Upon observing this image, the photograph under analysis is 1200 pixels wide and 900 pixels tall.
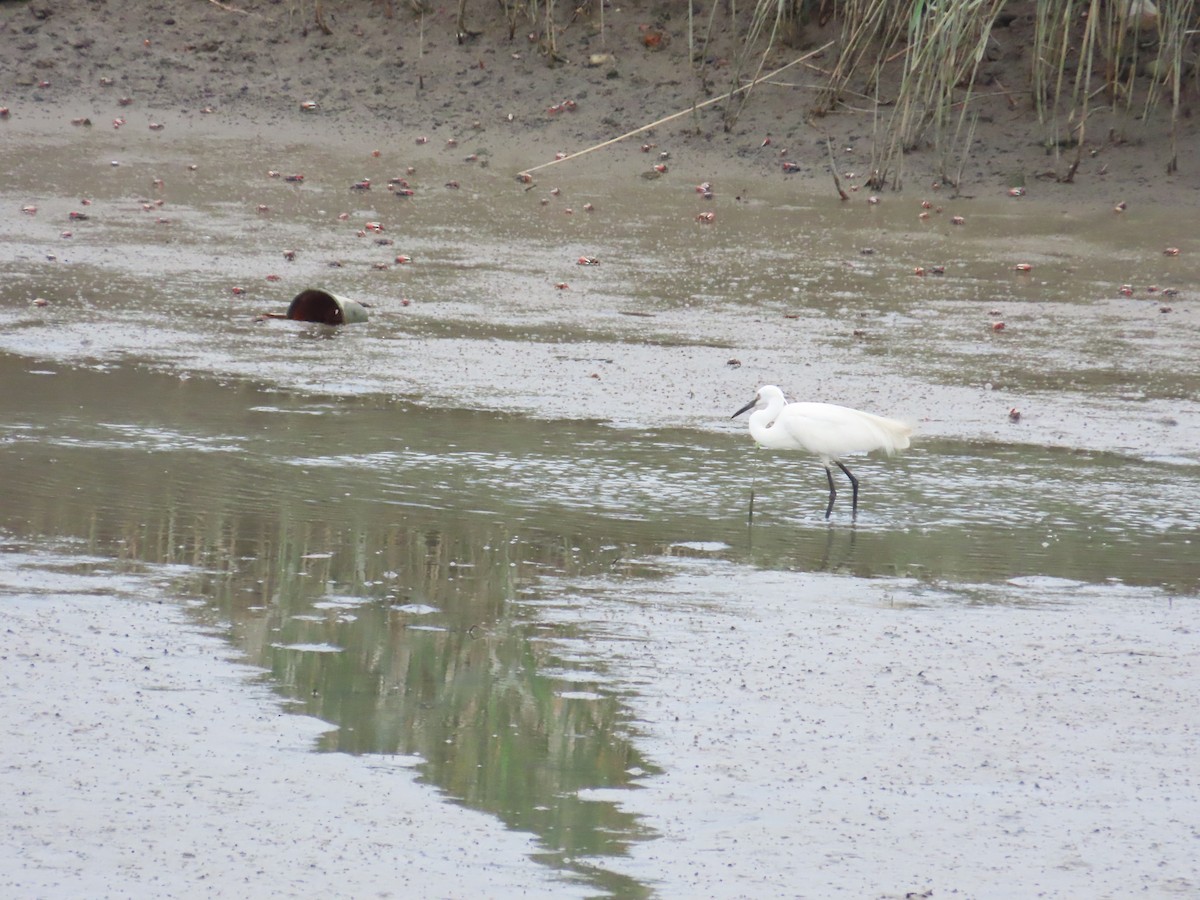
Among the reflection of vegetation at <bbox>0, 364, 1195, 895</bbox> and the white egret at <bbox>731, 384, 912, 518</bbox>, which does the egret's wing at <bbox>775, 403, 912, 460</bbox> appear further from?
the reflection of vegetation at <bbox>0, 364, 1195, 895</bbox>

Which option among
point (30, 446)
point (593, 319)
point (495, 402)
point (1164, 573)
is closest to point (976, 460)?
point (1164, 573)

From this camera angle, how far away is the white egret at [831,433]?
682 cm

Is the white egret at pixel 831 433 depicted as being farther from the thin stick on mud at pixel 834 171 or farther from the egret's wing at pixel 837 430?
the thin stick on mud at pixel 834 171

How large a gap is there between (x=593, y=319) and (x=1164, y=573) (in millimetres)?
4456

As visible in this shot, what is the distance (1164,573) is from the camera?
5.81 m

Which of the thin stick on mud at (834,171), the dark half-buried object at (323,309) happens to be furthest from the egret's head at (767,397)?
the thin stick on mud at (834,171)

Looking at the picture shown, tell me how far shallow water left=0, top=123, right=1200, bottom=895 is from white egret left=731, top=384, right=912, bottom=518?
0.58 feet

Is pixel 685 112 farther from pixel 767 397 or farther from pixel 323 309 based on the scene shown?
pixel 767 397

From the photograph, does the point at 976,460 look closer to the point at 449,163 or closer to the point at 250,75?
the point at 449,163

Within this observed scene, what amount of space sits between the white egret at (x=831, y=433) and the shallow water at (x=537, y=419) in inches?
7.0

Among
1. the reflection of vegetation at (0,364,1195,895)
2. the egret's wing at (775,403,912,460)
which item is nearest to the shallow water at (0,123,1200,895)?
the reflection of vegetation at (0,364,1195,895)

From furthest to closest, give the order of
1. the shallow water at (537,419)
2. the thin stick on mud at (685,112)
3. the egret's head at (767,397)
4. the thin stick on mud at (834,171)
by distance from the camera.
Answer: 1. the thin stick on mud at (685,112)
2. the thin stick on mud at (834,171)
3. the egret's head at (767,397)
4. the shallow water at (537,419)

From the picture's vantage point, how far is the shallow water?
15.5 feet

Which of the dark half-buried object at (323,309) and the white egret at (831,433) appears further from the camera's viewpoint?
the dark half-buried object at (323,309)
